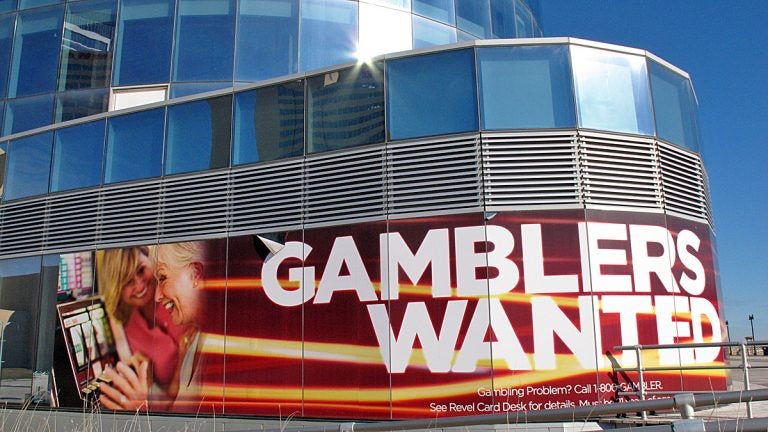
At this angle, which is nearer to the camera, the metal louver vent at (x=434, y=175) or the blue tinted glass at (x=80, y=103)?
the metal louver vent at (x=434, y=175)

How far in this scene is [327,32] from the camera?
20.0m

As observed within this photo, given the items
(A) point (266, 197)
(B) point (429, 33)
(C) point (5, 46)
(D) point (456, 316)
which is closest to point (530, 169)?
(D) point (456, 316)

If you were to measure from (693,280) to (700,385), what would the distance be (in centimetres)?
183

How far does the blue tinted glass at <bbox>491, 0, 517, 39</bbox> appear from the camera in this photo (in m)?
23.0

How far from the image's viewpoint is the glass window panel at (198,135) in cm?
1489

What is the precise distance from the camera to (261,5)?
2000cm

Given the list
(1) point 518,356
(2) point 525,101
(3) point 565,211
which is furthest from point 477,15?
(1) point 518,356

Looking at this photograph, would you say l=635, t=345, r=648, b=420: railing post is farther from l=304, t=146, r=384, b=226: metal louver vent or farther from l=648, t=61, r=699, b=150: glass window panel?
l=304, t=146, r=384, b=226: metal louver vent

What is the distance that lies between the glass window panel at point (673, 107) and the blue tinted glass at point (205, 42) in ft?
37.5

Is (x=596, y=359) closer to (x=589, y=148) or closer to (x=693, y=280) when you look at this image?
(x=693, y=280)

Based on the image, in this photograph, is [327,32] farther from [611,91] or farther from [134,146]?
[611,91]

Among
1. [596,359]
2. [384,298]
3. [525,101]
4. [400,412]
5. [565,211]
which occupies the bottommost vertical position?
[400,412]

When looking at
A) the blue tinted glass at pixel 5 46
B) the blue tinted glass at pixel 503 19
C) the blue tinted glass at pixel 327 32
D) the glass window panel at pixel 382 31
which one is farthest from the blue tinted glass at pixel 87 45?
the blue tinted glass at pixel 503 19

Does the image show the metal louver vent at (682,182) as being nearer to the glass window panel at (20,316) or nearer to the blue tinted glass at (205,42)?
the blue tinted glass at (205,42)
